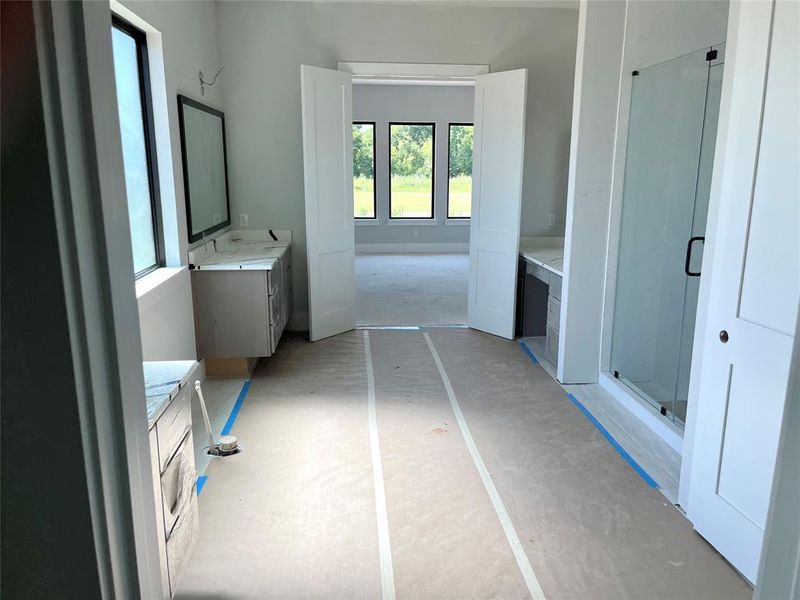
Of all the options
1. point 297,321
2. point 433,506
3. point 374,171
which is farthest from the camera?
point 374,171

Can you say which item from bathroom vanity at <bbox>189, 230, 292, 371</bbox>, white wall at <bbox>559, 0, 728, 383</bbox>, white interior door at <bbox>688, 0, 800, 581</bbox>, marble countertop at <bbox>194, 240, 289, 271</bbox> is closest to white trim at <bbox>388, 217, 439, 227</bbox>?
marble countertop at <bbox>194, 240, 289, 271</bbox>

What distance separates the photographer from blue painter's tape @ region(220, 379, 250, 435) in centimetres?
328

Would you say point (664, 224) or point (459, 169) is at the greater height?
point (459, 169)

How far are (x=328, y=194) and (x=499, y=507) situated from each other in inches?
121

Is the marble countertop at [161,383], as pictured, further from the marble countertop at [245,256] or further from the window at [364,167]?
the window at [364,167]

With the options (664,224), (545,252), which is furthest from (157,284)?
(545,252)

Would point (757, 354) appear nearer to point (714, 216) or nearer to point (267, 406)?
point (714, 216)

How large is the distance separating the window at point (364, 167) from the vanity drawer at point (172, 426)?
786 centimetres

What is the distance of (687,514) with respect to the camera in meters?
2.45

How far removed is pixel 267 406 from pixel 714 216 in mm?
2696

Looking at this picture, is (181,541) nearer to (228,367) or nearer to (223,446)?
(223,446)

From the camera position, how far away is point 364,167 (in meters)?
9.81

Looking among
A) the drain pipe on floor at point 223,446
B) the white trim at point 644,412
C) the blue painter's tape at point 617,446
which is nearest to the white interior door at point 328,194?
the drain pipe on floor at point 223,446

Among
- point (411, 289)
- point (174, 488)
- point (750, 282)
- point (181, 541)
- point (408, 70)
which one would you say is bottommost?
point (411, 289)
